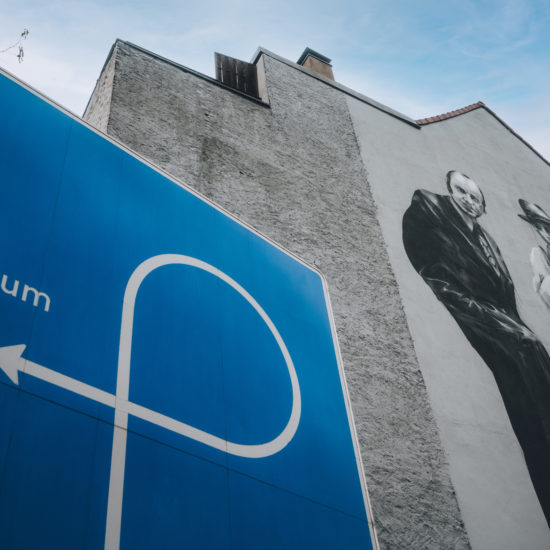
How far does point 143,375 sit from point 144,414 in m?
0.13

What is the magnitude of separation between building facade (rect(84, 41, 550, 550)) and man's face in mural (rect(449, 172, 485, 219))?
0.06 meters

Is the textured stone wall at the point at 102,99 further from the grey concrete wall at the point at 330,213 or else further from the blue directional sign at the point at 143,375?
the blue directional sign at the point at 143,375

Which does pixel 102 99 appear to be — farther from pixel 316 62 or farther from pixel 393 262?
pixel 316 62

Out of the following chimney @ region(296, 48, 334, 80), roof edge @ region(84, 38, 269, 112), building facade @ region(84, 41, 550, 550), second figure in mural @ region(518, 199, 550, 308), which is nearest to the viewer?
building facade @ region(84, 41, 550, 550)

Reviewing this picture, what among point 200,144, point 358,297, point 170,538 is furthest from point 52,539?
point 200,144

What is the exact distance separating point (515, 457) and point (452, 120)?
635 centimetres

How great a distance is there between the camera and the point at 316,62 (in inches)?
336

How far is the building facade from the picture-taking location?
414 centimetres

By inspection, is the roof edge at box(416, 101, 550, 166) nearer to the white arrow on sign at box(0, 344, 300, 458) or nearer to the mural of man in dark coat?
the mural of man in dark coat

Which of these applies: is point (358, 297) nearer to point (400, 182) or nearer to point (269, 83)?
point (400, 182)

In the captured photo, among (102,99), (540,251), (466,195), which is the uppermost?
(466,195)

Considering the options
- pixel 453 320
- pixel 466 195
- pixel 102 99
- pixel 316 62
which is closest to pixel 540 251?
pixel 466 195

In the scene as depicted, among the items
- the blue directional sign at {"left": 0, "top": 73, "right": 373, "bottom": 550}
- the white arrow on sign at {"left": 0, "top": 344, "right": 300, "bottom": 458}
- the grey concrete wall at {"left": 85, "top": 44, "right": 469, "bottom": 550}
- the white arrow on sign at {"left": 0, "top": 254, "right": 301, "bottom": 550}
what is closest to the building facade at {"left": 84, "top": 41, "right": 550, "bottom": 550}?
the grey concrete wall at {"left": 85, "top": 44, "right": 469, "bottom": 550}

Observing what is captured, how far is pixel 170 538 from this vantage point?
1.52 m
